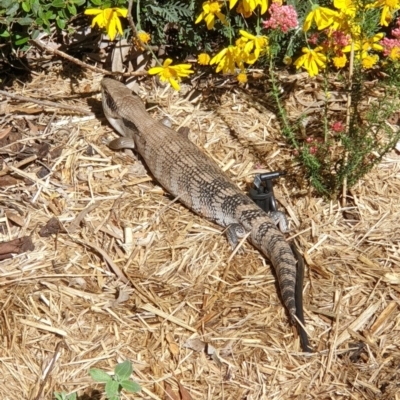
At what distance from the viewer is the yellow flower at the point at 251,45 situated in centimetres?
428

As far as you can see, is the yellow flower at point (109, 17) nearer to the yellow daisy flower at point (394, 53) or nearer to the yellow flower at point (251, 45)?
the yellow flower at point (251, 45)

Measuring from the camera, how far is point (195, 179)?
4836 mm

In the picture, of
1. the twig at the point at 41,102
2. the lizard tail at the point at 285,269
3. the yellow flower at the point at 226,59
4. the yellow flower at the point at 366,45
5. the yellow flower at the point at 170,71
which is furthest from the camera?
the twig at the point at 41,102

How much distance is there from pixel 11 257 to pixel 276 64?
2536 mm

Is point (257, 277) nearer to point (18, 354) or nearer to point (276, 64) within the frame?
point (18, 354)

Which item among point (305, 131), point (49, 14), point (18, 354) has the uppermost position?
point (49, 14)

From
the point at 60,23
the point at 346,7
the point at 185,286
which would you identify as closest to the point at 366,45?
the point at 346,7

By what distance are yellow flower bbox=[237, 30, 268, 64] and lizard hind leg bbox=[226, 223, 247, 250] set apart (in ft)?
3.46

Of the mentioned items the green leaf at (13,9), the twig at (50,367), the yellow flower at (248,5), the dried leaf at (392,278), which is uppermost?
the yellow flower at (248,5)

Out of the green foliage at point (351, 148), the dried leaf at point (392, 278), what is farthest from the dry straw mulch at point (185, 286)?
the green foliage at point (351, 148)

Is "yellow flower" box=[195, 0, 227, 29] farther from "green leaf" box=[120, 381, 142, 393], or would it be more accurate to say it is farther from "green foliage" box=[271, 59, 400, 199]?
"green leaf" box=[120, 381, 142, 393]

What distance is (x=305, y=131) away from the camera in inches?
199

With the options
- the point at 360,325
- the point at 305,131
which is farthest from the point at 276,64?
the point at 360,325

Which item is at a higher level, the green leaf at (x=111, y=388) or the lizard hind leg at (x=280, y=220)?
the green leaf at (x=111, y=388)
